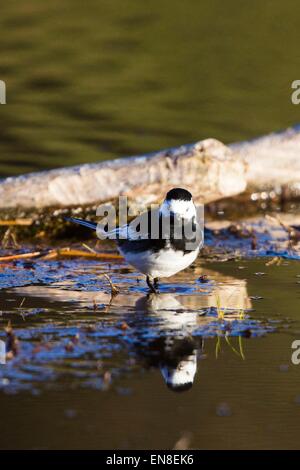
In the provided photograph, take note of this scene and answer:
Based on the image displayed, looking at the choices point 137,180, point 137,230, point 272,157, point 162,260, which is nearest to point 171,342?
point 162,260

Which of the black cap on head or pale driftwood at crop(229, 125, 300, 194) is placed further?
pale driftwood at crop(229, 125, 300, 194)

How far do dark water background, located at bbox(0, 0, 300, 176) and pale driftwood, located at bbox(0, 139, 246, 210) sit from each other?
184 centimetres

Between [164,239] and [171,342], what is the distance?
127 cm

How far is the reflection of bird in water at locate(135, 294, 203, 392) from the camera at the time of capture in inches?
220

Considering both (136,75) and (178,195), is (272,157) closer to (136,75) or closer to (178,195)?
(178,195)

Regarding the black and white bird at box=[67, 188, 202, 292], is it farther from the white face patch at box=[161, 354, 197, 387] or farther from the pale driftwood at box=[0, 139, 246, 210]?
the pale driftwood at box=[0, 139, 246, 210]

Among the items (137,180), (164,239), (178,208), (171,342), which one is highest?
(137,180)

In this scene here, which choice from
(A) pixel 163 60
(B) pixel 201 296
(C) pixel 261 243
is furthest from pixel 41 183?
(A) pixel 163 60

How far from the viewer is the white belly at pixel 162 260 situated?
7.30 m

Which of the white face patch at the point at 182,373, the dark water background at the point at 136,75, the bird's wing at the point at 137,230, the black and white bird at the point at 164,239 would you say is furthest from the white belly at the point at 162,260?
the dark water background at the point at 136,75

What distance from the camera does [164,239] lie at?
23.9 ft

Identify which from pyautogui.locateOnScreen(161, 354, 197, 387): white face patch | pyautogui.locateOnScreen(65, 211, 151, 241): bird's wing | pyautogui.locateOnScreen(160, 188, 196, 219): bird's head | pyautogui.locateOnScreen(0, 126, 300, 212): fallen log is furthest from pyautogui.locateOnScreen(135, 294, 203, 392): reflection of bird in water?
pyautogui.locateOnScreen(0, 126, 300, 212): fallen log

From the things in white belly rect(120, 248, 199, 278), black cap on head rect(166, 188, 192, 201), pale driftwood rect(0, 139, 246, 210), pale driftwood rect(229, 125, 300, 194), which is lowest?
white belly rect(120, 248, 199, 278)

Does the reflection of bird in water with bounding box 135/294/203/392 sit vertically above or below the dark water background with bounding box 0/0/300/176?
below
